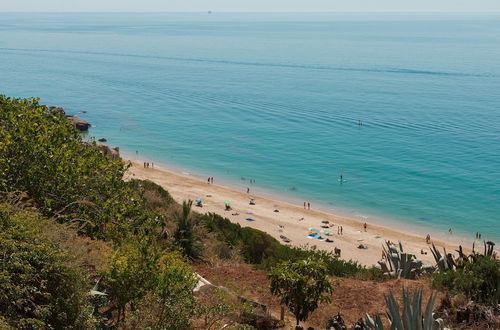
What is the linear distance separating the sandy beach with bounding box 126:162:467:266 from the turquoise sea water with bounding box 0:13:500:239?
2.99 m

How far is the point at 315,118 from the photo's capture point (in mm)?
70062

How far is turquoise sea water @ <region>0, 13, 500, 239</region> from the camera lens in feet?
152

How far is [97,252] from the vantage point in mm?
10898

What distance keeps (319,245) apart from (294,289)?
76.3 feet

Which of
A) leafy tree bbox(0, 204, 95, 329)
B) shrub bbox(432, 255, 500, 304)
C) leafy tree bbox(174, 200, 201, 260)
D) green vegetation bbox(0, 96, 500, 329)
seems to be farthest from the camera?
leafy tree bbox(174, 200, 201, 260)

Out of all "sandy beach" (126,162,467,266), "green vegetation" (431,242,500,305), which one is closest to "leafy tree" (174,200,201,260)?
"green vegetation" (431,242,500,305)

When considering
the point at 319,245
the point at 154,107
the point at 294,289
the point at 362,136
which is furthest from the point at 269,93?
the point at 294,289

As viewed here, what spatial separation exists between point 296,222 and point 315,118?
1319 inches

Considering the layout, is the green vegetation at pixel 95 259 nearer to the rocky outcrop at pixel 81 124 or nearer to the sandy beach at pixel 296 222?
the sandy beach at pixel 296 222

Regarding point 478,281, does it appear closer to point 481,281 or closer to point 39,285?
point 481,281

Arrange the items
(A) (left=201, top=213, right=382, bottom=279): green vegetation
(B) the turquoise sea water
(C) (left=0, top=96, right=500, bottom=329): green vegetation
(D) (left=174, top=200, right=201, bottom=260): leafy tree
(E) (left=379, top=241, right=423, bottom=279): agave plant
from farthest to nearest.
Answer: (B) the turquoise sea water < (D) (left=174, top=200, right=201, bottom=260): leafy tree < (A) (left=201, top=213, right=382, bottom=279): green vegetation < (E) (left=379, top=241, right=423, bottom=279): agave plant < (C) (left=0, top=96, right=500, bottom=329): green vegetation

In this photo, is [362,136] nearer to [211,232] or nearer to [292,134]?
[292,134]

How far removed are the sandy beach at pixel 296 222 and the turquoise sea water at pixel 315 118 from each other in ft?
9.82

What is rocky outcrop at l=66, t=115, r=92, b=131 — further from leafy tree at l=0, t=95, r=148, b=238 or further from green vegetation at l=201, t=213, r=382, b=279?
leafy tree at l=0, t=95, r=148, b=238
